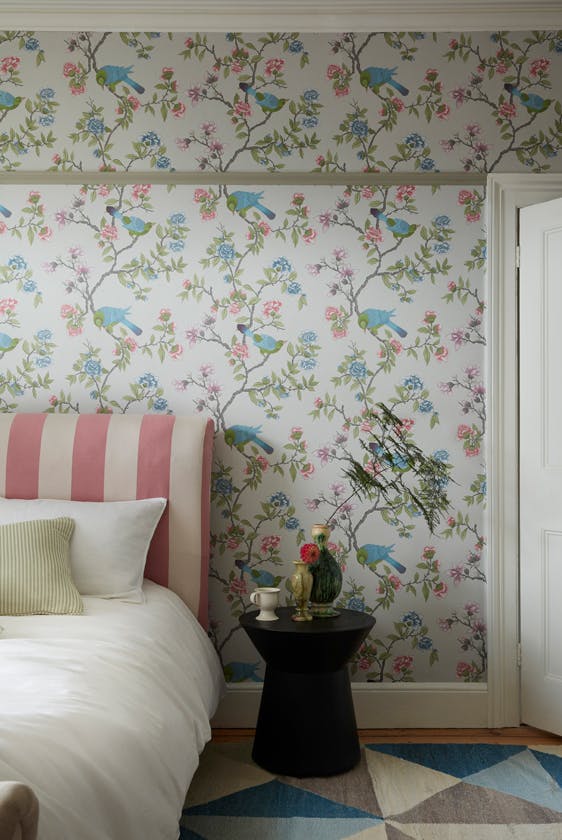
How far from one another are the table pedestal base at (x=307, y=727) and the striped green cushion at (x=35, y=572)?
754 millimetres

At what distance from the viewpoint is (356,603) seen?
3309mm

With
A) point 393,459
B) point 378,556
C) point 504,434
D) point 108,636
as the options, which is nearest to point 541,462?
point 504,434

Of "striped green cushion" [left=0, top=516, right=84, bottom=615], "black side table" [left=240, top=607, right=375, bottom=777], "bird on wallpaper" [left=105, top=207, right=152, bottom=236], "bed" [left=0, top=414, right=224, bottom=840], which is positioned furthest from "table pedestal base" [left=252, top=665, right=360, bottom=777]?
"bird on wallpaper" [left=105, top=207, right=152, bottom=236]

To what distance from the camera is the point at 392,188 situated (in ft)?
11.0

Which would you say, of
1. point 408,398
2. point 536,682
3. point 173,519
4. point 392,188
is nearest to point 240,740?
point 173,519

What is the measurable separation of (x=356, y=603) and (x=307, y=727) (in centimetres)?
66

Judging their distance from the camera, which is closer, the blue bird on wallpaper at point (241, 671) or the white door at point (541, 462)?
the white door at point (541, 462)

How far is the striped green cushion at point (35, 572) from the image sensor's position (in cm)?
255

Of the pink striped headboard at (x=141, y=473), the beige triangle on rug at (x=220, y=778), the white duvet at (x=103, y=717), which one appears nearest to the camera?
the white duvet at (x=103, y=717)

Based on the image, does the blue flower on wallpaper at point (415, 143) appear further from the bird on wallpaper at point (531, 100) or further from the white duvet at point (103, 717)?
the white duvet at point (103, 717)

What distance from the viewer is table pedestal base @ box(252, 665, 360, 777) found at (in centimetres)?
274

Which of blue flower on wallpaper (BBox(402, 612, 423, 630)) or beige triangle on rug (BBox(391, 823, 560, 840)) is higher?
blue flower on wallpaper (BBox(402, 612, 423, 630))

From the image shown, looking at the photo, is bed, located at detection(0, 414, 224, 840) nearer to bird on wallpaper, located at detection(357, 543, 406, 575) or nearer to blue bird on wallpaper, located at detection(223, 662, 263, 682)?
blue bird on wallpaper, located at detection(223, 662, 263, 682)

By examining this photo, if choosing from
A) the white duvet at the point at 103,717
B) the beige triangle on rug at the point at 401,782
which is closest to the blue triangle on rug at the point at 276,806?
the beige triangle on rug at the point at 401,782
